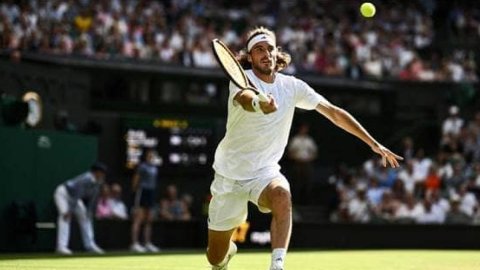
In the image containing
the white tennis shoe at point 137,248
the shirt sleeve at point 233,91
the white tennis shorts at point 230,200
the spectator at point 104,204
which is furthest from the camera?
the spectator at point 104,204

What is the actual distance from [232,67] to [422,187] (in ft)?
51.1

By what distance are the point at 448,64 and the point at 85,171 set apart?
38.6 feet

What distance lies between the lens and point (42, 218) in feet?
61.0

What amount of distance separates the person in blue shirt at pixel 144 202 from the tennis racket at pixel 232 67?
11.8 metres

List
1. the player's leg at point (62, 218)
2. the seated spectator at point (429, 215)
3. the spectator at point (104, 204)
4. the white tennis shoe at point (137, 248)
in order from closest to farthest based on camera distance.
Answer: the player's leg at point (62, 218), the white tennis shoe at point (137, 248), the spectator at point (104, 204), the seated spectator at point (429, 215)

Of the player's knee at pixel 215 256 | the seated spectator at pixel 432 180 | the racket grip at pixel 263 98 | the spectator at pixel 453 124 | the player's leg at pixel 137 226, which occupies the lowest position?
the player's leg at pixel 137 226

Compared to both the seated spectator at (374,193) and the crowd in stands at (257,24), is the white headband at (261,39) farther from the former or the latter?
the seated spectator at (374,193)

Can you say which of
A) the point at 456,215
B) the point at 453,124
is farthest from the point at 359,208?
the point at 453,124

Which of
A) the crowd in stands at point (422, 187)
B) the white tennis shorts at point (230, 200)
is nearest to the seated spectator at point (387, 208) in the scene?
the crowd in stands at point (422, 187)

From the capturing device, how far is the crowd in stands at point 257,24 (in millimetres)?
23172

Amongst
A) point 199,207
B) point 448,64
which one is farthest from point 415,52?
point 199,207

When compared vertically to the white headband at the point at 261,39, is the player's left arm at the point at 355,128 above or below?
below

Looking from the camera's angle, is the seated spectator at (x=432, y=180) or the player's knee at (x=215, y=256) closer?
the player's knee at (x=215, y=256)

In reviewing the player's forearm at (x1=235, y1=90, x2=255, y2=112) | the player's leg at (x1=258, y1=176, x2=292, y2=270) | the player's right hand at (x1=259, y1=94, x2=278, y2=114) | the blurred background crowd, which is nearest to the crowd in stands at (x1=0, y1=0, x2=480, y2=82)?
the blurred background crowd
